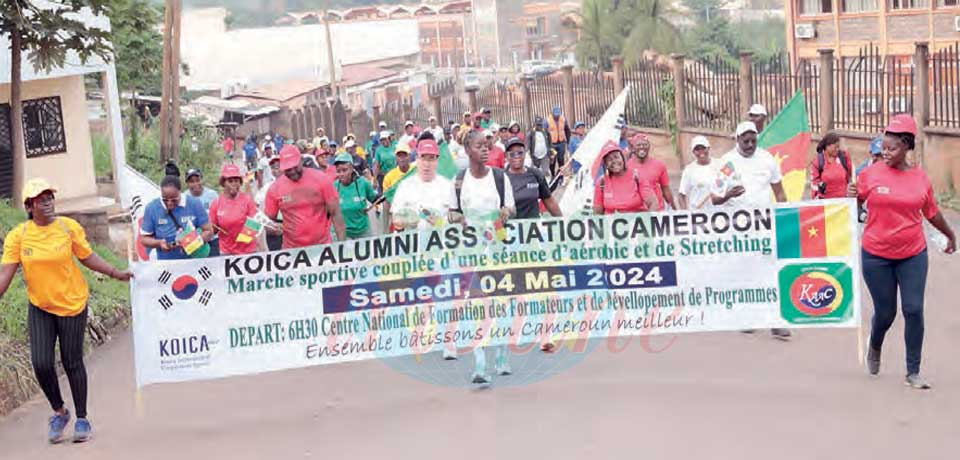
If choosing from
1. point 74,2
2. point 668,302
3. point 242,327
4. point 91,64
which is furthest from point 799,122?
point 91,64

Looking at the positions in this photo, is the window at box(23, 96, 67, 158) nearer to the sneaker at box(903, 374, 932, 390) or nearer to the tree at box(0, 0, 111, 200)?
the tree at box(0, 0, 111, 200)

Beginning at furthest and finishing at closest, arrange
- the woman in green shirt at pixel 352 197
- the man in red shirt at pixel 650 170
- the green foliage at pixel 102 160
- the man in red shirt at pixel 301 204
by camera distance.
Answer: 1. the green foliage at pixel 102 160
2. the woman in green shirt at pixel 352 197
3. the man in red shirt at pixel 650 170
4. the man in red shirt at pixel 301 204

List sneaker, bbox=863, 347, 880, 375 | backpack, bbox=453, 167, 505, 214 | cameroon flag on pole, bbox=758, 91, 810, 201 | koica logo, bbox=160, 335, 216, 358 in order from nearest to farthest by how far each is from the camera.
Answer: sneaker, bbox=863, 347, 880, 375, koica logo, bbox=160, 335, 216, 358, backpack, bbox=453, 167, 505, 214, cameroon flag on pole, bbox=758, 91, 810, 201

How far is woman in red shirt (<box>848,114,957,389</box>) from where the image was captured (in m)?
8.12

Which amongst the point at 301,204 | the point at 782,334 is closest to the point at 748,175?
the point at 782,334

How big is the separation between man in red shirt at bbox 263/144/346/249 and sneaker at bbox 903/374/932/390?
→ 4159mm

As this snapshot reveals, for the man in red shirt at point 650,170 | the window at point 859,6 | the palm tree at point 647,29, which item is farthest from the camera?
the palm tree at point 647,29

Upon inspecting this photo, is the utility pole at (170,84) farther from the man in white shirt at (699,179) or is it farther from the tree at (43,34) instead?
the man in white shirt at (699,179)

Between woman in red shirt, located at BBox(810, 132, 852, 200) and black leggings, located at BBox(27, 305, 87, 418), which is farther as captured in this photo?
woman in red shirt, located at BBox(810, 132, 852, 200)

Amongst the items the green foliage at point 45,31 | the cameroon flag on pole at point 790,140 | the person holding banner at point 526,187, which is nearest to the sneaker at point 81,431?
the person holding banner at point 526,187

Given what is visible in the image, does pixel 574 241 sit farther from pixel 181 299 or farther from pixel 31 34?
pixel 31 34

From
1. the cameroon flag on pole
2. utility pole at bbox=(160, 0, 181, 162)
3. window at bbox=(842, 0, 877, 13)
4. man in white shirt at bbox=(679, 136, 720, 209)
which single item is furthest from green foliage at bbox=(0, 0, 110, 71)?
window at bbox=(842, 0, 877, 13)

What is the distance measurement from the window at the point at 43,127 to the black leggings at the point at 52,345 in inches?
571

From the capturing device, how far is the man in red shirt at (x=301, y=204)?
10.1 meters
